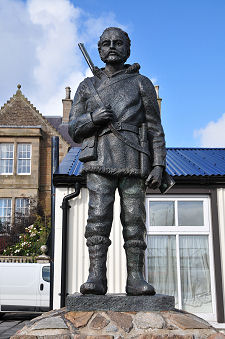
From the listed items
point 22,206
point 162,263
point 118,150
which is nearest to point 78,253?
point 162,263

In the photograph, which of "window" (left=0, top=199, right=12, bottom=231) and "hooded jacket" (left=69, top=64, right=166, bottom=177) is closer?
"hooded jacket" (left=69, top=64, right=166, bottom=177)

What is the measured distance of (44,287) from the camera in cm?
1369

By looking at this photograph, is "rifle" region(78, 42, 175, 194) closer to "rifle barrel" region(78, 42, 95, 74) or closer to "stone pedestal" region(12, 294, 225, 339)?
"rifle barrel" region(78, 42, 95, 74)

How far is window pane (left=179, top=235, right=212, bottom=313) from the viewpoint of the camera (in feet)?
33.1

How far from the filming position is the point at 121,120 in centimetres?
429

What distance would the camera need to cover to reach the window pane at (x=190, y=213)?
1041cm

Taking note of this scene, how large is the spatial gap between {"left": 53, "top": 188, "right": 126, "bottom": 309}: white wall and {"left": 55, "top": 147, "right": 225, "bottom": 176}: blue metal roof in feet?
2.77

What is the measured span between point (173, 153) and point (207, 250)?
4.25 m

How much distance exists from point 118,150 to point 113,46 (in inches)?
46.1

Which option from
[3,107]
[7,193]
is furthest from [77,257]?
[3,107]

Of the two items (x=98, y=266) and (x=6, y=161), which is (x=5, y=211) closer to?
(x=6, y=161)

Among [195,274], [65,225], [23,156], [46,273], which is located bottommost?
[46,273]

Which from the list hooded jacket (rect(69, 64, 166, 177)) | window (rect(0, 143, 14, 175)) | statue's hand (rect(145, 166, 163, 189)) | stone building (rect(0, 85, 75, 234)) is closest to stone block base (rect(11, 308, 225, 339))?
statue's hand (rect(145, 166, 163, 189))

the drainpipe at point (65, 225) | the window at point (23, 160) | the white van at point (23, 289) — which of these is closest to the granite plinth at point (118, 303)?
the drainpipe at point (65, 225)
